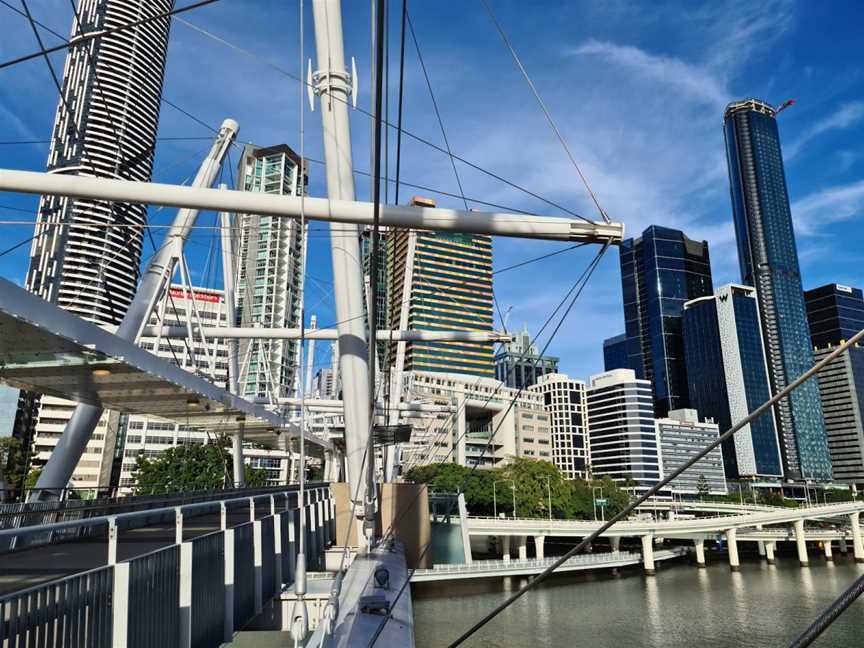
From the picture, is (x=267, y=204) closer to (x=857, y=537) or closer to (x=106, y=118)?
(x=857, y=537)

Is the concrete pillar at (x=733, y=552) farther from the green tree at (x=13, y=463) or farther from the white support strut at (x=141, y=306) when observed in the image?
the green tree at (x=13, y=463)

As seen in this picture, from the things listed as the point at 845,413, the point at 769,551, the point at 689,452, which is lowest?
the point at 769,551

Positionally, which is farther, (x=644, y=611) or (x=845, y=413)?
(x=845, y=413)

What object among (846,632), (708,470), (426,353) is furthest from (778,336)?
(846,632)

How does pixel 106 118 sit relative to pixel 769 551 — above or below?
above

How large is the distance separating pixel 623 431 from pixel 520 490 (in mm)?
82778

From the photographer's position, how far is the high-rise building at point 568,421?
541 ft

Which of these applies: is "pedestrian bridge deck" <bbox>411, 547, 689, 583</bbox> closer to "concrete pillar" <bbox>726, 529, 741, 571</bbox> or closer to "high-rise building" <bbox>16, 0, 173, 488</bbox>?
"concrete pillar" <bbox>726, 529, 741, 571</bbox>

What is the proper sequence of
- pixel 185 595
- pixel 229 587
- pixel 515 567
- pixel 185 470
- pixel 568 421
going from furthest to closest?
1. pixel 568 421
2. pixel 185 470
3. pixel 515 567
4. pixel 229 587
5. pixel 185 595

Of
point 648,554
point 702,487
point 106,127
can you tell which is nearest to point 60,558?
point 648,554

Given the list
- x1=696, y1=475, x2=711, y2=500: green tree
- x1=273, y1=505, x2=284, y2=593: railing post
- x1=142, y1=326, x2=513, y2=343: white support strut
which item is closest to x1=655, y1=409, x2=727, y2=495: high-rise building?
x1=696, y1=475, x2=711, y2=500: green tree

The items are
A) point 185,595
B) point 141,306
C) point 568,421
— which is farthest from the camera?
point 568,421

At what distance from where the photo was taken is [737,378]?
188m

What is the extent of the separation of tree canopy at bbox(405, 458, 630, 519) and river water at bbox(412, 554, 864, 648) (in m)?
18.8
